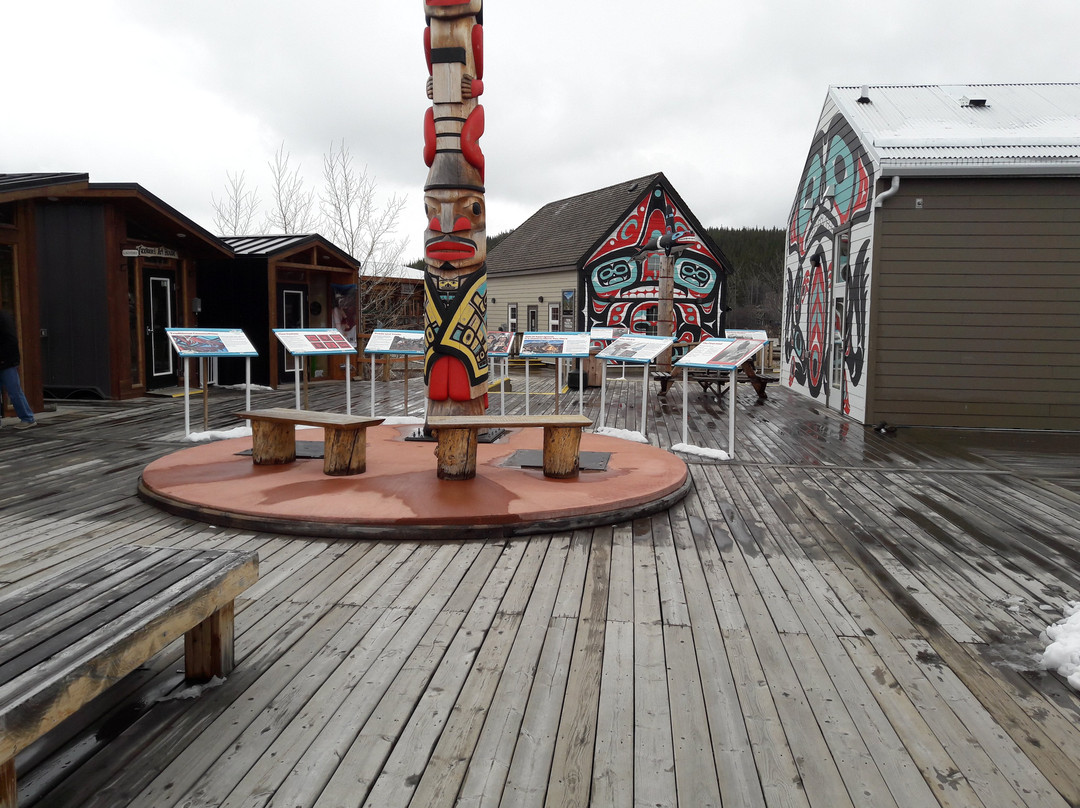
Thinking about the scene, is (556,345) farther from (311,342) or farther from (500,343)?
(311,342)

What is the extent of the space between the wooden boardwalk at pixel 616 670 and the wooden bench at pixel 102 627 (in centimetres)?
32

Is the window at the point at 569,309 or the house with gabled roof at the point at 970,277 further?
the window at the point at 569,309

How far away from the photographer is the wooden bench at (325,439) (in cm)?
Result: 618

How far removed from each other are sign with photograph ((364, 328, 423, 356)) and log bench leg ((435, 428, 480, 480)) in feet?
12.8

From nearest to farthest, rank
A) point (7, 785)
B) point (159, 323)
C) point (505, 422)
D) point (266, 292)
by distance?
point (7, 785), point (505, 422), point (159, 323), point (266, 292)

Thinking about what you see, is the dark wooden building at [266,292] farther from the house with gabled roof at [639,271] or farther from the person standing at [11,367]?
the house with gabled roof at [639,271]

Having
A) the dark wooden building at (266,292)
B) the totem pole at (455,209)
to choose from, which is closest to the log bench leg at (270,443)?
the totem pole at (455,209)

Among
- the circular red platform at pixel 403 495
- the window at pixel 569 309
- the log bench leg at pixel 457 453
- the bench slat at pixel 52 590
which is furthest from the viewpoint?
the window at pixel 569 309

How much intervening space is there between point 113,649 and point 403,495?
3.29 metres

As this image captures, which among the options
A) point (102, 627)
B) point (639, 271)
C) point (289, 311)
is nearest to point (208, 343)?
point (102, 627)

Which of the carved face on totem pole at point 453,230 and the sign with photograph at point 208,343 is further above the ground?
the carved face on totem pole at point 453,230

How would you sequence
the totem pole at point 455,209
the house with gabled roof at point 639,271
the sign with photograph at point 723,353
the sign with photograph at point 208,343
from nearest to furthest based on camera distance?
the totem pole at point 455,209 < the sign with photograph at point 723,353 < the sign with photograph at point 208,343 < the house with gabled roof at point 639,271

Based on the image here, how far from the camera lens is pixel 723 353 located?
827 centimetres

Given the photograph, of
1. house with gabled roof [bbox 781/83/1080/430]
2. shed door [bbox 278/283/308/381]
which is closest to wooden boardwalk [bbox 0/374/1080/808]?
house with gabled roof [bbox 781/83/1080/430]
